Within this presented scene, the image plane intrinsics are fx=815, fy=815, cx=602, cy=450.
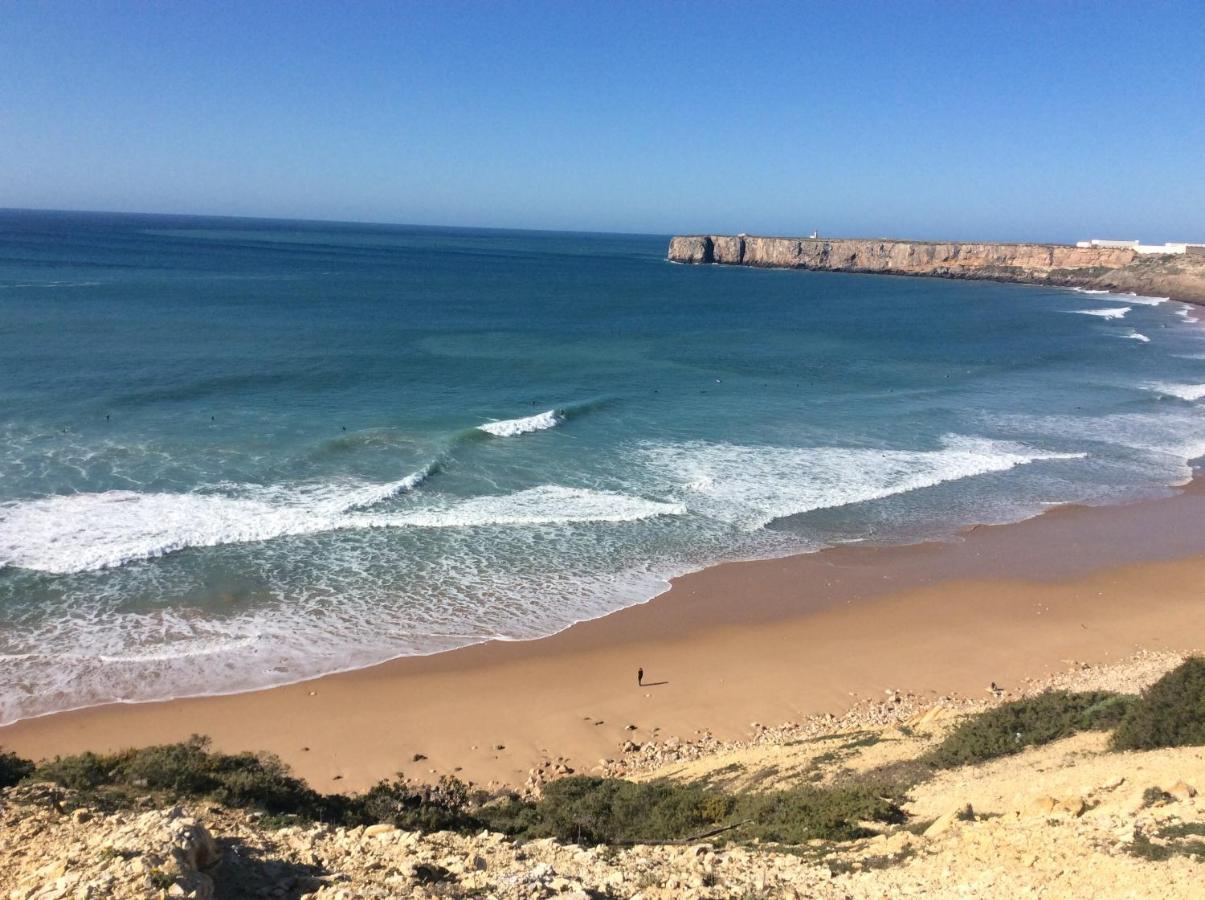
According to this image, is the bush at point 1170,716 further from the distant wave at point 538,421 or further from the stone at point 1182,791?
the distant wave at point 538,421

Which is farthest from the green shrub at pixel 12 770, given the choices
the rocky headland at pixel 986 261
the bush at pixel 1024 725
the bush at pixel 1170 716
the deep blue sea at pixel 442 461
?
the rocky headland at pixel 986 261

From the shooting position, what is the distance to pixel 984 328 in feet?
208

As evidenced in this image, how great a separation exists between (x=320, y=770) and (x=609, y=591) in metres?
7.80

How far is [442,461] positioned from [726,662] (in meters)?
12.9

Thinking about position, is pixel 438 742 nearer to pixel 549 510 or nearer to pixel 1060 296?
pixel 549 510

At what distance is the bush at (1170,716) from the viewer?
10008mm

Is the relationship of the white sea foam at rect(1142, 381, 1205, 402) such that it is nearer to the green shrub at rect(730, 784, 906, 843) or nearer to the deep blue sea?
the deep blue sea

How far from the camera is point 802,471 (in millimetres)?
26547

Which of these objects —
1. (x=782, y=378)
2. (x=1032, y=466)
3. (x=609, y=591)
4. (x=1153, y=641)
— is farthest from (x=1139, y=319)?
(x=609, y=591)

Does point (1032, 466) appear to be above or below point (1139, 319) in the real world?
below

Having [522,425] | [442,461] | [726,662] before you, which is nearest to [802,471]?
[522,425]

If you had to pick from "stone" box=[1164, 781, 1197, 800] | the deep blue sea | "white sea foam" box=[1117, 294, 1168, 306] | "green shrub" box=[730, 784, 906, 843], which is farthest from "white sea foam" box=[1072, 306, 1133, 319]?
"green shrub" box=[730, 784, 906, 843]

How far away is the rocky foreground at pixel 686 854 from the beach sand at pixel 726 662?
410 cm

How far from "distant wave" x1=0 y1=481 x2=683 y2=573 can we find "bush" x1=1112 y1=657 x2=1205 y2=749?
13109mm
